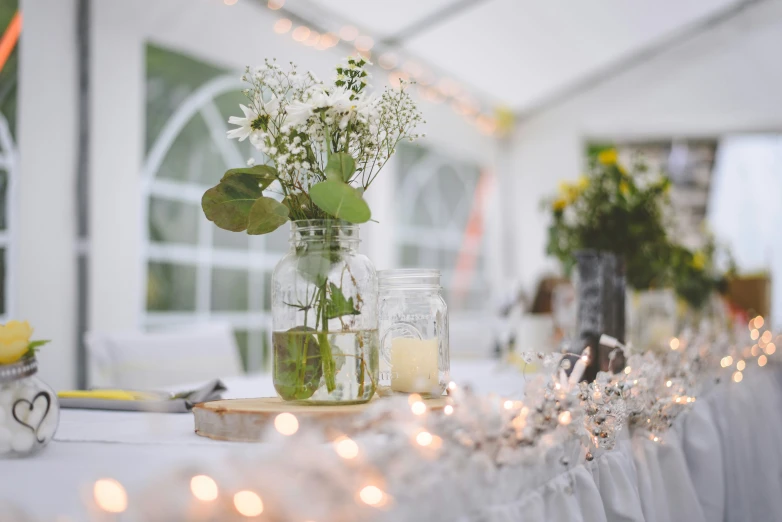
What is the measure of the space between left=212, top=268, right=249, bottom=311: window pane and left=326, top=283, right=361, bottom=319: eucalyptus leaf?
2.44m

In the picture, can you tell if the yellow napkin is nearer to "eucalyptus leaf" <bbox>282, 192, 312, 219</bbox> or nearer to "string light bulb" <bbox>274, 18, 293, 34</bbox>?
"eucalyptus leaf" <bbox>282, 192, 312, 219</bbox>

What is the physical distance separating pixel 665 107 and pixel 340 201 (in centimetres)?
542

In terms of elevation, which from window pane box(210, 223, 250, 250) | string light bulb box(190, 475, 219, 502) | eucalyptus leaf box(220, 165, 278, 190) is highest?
window pane box(210, 223, 250, 250)

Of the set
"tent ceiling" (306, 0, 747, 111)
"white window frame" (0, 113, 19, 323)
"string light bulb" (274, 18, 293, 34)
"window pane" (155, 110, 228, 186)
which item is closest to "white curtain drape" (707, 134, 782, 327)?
"tent ceiling" (306, 0, 747, 111)

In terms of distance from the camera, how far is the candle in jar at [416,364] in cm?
100

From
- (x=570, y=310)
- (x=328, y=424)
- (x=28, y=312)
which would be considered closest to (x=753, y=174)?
(x=570, y=310)

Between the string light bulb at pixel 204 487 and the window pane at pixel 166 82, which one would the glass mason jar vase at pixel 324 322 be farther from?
the window pane at pixel 166 82

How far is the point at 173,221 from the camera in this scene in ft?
9.77

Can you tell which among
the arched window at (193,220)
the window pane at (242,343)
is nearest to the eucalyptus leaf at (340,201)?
the arched window at (193,220)

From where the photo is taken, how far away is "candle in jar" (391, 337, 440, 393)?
1.00 meters

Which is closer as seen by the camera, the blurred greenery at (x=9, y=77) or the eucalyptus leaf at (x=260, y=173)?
the eucalyptus leaf at (x=260, y=173)

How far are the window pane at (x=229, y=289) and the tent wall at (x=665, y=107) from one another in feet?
8.56

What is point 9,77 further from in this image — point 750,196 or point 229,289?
point 750,196

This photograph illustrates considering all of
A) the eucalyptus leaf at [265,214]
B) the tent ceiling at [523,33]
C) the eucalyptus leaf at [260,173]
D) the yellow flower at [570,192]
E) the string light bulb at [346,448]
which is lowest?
the string light bulb at [346,448]
